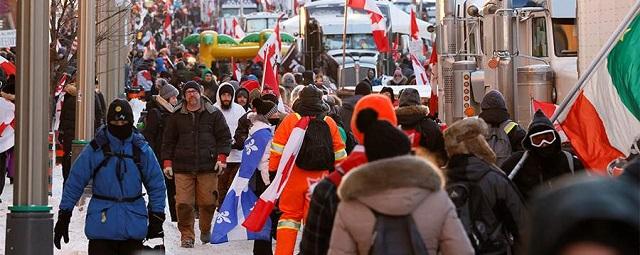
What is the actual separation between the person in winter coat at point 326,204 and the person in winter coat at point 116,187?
369cm

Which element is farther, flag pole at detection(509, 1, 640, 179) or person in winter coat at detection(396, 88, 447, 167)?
flag pole at detection(509, 1, 640, 179)

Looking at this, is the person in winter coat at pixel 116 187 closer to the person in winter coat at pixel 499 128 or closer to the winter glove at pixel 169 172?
the person in winter coat at pixel 499 128

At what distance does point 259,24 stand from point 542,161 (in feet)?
189

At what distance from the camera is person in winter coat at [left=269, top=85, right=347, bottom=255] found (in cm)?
1120

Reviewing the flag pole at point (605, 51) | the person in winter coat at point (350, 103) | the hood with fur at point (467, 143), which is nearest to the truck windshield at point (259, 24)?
the person in winter coat at point (350, 103)

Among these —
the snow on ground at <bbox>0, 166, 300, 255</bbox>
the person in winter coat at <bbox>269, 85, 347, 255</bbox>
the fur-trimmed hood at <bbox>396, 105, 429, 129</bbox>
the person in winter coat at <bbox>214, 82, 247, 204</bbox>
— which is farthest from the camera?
the person in winter coat at <bbox>214, 82, 247, 204</bbox>

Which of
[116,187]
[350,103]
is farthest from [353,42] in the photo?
[116,187]

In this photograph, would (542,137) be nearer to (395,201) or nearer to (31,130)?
(31,130)

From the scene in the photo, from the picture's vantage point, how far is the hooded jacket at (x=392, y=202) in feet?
17.3

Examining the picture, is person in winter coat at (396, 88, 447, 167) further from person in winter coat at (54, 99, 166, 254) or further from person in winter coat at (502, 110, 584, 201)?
person in winter coat at (54, 99, 166, 254)

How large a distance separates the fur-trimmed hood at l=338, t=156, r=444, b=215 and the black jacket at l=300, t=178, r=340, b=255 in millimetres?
523

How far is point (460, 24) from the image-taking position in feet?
61.8

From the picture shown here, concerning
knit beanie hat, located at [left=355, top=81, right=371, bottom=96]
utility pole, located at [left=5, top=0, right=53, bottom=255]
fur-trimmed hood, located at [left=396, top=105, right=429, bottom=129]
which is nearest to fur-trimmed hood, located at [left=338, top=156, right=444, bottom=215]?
utility pole, located at [left=5, top=0, right=53, bottom=255]

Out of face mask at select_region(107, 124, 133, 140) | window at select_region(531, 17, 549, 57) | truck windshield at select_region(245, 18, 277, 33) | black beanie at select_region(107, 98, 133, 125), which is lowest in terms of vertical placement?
face mask at select_region(107, 124, 133, 140)
